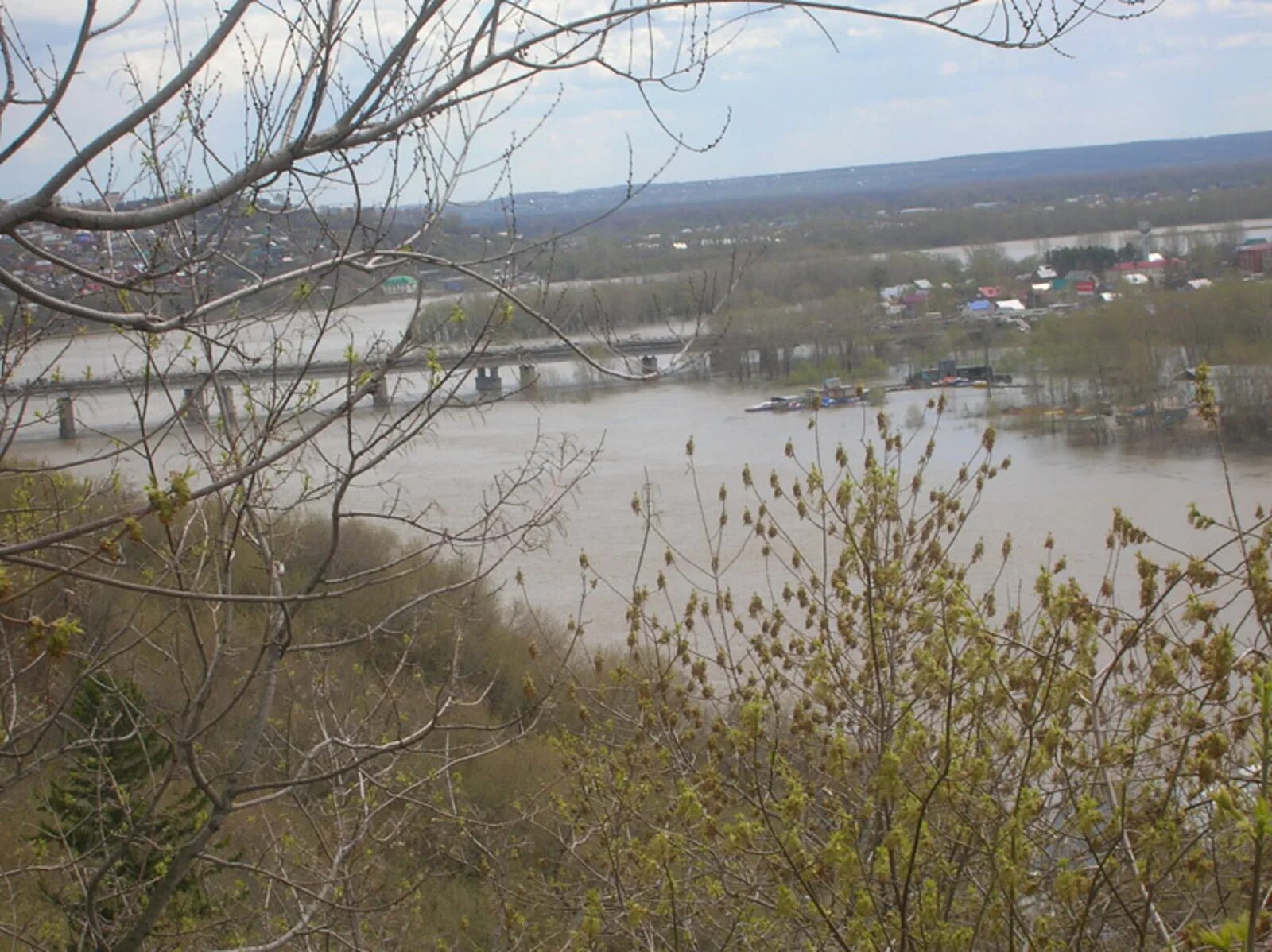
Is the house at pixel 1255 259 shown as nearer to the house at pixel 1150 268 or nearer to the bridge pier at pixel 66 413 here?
the house at pixel 1150 268

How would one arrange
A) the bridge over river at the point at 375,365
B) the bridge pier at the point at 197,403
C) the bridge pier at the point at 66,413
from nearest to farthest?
the bridge pier at the point at 197,403
the bridge over river at the point at 375,365
the bridge pier at the point at 66,413

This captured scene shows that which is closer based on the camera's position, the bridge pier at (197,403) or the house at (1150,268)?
the bridge pier at (197,403)

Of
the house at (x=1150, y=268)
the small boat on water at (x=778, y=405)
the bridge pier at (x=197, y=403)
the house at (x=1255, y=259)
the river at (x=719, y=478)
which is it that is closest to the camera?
the bridge pier at (x=197, y=403)

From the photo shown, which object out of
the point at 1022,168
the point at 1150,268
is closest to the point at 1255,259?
the point at 1150,268

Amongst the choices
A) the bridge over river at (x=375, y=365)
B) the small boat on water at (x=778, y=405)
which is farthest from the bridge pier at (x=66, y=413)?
A: the small boat on water at (x=778, y=405)

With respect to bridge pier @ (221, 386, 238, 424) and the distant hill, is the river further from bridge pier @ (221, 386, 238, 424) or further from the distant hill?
the distant hill

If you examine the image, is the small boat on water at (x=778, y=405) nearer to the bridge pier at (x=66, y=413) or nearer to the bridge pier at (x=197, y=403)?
the bridge pier at (x=66, y=413)

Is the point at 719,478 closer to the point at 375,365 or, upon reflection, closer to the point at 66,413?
the point at 66,413

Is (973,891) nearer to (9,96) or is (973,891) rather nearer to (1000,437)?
(9,96)

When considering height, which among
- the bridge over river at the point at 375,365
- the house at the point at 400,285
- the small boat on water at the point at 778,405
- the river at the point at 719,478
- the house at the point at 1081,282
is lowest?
the river at the point at 719,478

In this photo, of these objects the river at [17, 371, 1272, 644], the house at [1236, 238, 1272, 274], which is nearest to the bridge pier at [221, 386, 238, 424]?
the river at [17, 371, 1272, 644]

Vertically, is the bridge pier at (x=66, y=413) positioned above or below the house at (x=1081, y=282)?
above
